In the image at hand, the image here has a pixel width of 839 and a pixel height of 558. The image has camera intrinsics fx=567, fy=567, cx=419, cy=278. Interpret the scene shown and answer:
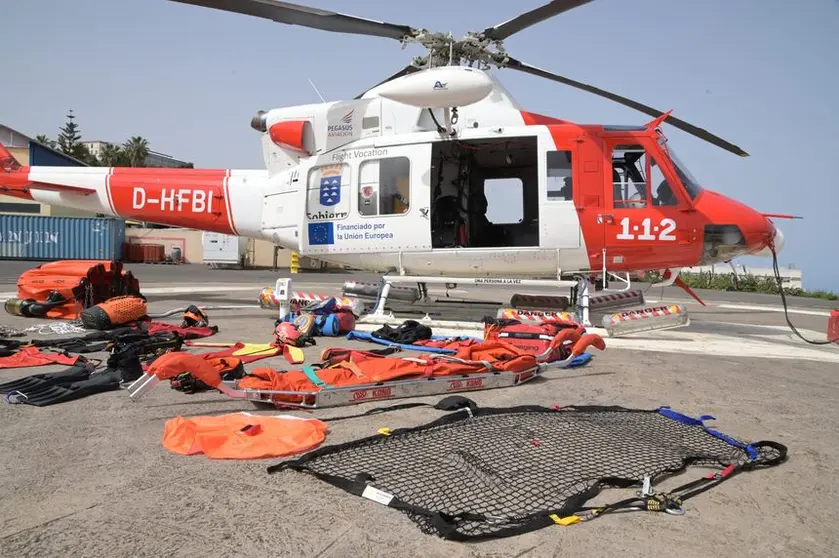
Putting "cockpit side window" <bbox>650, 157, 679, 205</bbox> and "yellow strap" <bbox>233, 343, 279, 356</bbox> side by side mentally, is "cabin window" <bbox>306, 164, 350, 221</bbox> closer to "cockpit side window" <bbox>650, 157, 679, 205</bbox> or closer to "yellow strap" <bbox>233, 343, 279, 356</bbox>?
"yellow strap" <bbox>233, 343, 279, 356</bbox>

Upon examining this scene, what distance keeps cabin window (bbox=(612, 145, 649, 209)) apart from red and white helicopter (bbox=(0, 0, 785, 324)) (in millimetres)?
18

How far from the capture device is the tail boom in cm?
980

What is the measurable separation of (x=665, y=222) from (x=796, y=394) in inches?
138

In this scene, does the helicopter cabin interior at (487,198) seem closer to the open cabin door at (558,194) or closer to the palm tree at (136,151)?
the open cabin door at (558,194)

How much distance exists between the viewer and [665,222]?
7734mm

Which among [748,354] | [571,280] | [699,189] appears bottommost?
[748,354]

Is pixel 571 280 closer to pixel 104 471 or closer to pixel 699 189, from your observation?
pixel 699 189

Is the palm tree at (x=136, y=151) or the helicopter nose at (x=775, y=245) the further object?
the palm tree at (x=136, y=151)

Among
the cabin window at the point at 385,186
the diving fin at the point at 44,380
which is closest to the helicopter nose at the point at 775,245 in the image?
the cabin window at the point at 385,186

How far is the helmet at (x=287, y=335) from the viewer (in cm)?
645

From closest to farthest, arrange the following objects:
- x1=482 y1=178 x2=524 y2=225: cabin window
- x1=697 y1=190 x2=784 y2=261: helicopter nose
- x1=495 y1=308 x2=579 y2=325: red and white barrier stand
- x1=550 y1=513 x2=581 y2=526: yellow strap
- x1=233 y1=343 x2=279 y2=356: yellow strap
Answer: x1=550 y1=513 x2=581 y2=526: yellow strap → x1=233 y1=343 x2=279 y2=356: yellow strap → x1=495 y1=308 x2=579 y2=325: red and white barrier stand → x1=697 y1=190 x2=784 y2=261: helicopter nose → x1=482 y1=178 x2=524 y2=225: cabin window

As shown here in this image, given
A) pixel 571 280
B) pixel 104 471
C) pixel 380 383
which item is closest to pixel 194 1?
pixel 380 383

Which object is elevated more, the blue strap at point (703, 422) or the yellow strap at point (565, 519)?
the yellow strap at point (565, 519)

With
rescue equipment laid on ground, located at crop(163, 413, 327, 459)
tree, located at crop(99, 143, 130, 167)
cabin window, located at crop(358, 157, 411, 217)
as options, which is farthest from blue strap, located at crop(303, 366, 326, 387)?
tree, located at crop(99, 143, 130, 167)
